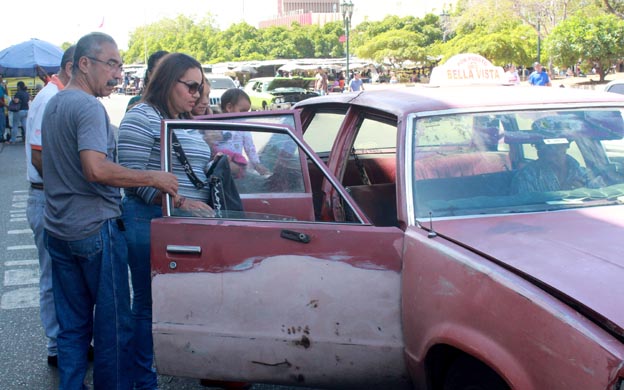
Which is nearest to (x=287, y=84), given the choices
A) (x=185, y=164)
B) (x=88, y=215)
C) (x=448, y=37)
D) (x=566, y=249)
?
(x=185, y=164)

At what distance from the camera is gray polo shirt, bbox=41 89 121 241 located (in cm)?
317

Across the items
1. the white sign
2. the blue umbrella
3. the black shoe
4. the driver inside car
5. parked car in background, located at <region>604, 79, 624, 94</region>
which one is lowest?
the black shoe

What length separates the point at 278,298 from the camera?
310 centimetres

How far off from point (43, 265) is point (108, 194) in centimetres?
131

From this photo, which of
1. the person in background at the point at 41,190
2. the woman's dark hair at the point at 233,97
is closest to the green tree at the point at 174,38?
the woman's dark hair at the point at 233,97

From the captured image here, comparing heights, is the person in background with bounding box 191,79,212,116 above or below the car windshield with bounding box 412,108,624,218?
above

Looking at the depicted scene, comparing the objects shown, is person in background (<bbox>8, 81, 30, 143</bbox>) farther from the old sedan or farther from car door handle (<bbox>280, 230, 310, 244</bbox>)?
car door handle (<bbox>280, 230, 310, 244</bbox>)

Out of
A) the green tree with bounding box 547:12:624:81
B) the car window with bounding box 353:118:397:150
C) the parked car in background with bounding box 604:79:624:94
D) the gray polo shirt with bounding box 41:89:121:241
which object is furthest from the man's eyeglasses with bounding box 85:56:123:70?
the green tree with bounding box 547:12:624:81

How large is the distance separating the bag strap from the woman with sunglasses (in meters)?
0.02

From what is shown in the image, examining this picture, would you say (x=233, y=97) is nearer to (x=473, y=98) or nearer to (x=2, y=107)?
(x=473, y=98)

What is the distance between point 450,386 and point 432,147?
1.19 meters

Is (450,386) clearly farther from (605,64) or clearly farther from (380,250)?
(605,64)

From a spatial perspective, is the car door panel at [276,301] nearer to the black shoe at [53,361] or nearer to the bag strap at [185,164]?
the bag strap at [185,164]

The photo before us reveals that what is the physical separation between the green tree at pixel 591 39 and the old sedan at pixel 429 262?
22.5 m
